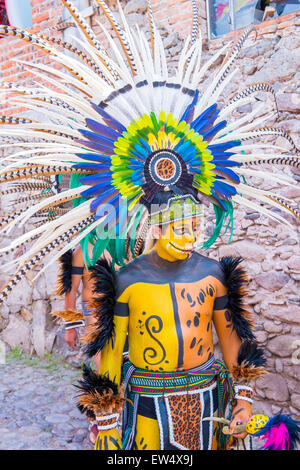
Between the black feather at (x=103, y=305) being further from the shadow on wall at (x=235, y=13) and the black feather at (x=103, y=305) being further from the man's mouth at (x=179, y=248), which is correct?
the shadow on wall at (x=235, y=13)

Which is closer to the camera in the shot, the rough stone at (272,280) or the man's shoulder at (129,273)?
the man's shoulder at (129,273)

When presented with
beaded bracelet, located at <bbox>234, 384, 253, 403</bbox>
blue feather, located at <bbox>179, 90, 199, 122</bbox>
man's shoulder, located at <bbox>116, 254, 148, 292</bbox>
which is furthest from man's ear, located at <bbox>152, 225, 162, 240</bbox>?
beaded bracelet, located at <bbox>234, 384, 253, 403</bbox>

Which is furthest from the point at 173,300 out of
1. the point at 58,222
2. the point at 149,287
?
the point at 58,222

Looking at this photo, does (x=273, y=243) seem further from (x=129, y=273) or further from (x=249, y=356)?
(x=129, y=273)

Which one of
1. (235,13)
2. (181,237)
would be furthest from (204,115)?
(235,13)

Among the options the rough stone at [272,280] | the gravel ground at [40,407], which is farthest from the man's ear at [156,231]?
the rough stone at [272,280]

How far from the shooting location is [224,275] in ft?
6.72

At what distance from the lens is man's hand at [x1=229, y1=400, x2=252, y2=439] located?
1.82 m

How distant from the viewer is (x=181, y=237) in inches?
72.5

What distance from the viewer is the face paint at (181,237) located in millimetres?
1841

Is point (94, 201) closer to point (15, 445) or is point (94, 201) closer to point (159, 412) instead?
point (159, 412)

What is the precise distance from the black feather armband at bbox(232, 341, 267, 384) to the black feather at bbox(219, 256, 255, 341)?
0.17 ft

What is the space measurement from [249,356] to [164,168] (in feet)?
3.02

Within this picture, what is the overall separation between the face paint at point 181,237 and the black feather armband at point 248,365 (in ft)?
1.71
